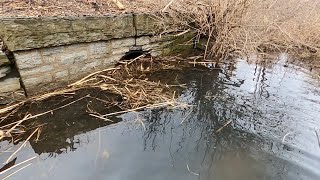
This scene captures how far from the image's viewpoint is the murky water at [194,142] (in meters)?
2.50

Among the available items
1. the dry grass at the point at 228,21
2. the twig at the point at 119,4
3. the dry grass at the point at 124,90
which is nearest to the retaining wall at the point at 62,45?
the dry grass at the point at 124,90

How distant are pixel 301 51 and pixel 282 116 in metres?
3.61

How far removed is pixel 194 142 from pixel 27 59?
2313 mm

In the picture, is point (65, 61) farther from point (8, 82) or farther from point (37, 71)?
point (8, 82)

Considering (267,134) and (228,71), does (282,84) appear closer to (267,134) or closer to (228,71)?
(228,71)

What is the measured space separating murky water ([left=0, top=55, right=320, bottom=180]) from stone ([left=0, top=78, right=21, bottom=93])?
695 mm

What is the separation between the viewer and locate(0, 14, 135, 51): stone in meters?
3.24

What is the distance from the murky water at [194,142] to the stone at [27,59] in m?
0.76

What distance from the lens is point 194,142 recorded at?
9.53 ft

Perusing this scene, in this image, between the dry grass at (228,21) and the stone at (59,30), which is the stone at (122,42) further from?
the dry grass at (228,21)

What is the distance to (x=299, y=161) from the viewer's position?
265 cm

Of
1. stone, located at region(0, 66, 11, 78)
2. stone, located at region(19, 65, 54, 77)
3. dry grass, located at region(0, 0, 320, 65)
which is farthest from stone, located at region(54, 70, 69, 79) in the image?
dry grass, located at region(0, 0, 320, 65)

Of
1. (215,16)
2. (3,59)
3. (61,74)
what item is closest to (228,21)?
(215,16)

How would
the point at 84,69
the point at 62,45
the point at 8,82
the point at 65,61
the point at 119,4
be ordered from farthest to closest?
the point at 119,4
the point at 84,69
the point at 65,61
the point at 62,45
the point at 8,82
